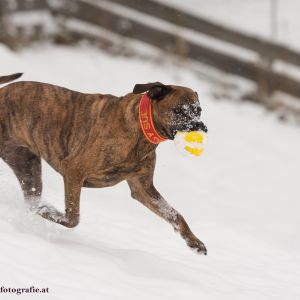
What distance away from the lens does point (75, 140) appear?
5.62 m

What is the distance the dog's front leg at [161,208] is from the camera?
575 centimetres

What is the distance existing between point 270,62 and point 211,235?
5.36 metres

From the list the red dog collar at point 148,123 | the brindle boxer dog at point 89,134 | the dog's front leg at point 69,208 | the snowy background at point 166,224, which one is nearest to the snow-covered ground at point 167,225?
the snowy background at point 166,224

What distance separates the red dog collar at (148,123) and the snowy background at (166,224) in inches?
36.6

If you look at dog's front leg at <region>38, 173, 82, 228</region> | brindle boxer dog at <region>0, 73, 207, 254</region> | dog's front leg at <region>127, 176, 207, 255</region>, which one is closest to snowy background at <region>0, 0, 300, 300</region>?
dog's front leg at <region>38, 173, 82, 228</region>

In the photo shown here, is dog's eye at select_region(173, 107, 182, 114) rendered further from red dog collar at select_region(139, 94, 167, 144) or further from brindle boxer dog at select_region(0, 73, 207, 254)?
red dog collar at select_region(139, 94, 167, 144)

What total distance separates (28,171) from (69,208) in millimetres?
807

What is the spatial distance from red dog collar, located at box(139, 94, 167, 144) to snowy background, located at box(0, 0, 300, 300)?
93cm

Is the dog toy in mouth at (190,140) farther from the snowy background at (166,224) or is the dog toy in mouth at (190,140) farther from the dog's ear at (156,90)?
the snowy background at (166,224)

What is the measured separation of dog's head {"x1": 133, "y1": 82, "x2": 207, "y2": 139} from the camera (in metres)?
4.98

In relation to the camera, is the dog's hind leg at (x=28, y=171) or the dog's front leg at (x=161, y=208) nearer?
the dog's front leg at (x=161, y=208)

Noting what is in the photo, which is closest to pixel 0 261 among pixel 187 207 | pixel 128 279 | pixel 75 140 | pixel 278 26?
pixel 128 279

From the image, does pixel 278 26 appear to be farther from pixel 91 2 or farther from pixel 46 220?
pixel 46 220

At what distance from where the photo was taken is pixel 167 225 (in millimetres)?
7441
